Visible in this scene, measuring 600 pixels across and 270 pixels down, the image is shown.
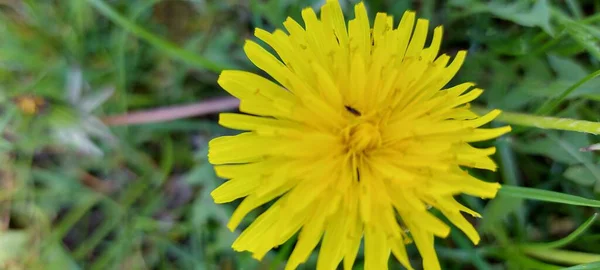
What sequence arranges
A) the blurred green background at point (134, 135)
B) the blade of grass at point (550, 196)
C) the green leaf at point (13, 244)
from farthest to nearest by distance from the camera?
the green leaf at point (13, 244) < the blurred green background at point (134, 135) < the blade of grass at point (550, 196)

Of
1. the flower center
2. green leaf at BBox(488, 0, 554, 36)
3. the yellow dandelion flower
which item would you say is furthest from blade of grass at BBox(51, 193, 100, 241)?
green leaf at BBox(488, 0, 554, 36)

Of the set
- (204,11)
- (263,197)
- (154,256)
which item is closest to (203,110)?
(204,11)

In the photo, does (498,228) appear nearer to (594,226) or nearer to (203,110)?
(594,226)

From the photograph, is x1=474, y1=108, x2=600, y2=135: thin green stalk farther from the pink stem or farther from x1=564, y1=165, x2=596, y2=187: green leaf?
the pink stem

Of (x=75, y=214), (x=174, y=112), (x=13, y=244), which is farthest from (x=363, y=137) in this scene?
(x=13, y=244)

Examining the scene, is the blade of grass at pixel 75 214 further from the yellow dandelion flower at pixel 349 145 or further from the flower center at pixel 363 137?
the flower center at pixel 363 137

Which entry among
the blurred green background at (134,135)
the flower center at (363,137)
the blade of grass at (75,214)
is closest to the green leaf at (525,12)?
the blurred green background at (134,135)

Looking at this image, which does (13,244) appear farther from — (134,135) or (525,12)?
(525,12)
